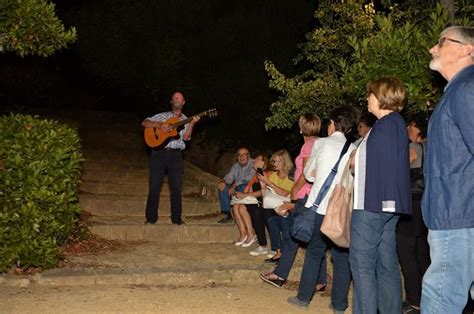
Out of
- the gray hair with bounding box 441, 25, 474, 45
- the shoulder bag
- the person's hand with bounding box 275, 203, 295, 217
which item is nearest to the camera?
the gray hair with bounding box 441, 25, 474, 45

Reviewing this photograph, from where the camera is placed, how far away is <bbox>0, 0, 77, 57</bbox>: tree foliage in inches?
256

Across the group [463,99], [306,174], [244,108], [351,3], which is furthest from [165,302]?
[244,108]

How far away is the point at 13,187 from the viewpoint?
23.0 feet

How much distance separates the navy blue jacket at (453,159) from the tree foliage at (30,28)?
14.4 feet

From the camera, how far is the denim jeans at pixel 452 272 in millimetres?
3555

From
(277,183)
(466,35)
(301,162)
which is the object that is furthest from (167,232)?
(466,35)

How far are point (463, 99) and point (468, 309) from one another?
3.09 meters

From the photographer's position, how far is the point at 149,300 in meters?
6.48

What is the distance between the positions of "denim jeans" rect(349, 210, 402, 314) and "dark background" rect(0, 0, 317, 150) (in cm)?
1046

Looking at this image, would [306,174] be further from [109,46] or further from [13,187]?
[109,46]

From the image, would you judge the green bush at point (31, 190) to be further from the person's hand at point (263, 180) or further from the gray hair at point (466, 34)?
the gray hair at point (466, 34)

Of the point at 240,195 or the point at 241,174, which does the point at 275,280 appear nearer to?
the point at 240,195

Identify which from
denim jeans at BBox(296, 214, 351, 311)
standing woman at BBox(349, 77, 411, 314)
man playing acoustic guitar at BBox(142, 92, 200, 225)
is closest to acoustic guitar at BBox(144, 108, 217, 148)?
man playing acoustic guitar at BBox(142, 92, 200, 225)

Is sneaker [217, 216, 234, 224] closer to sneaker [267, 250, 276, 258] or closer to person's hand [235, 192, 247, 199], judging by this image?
person's hand [235, 192, 247, 199]
